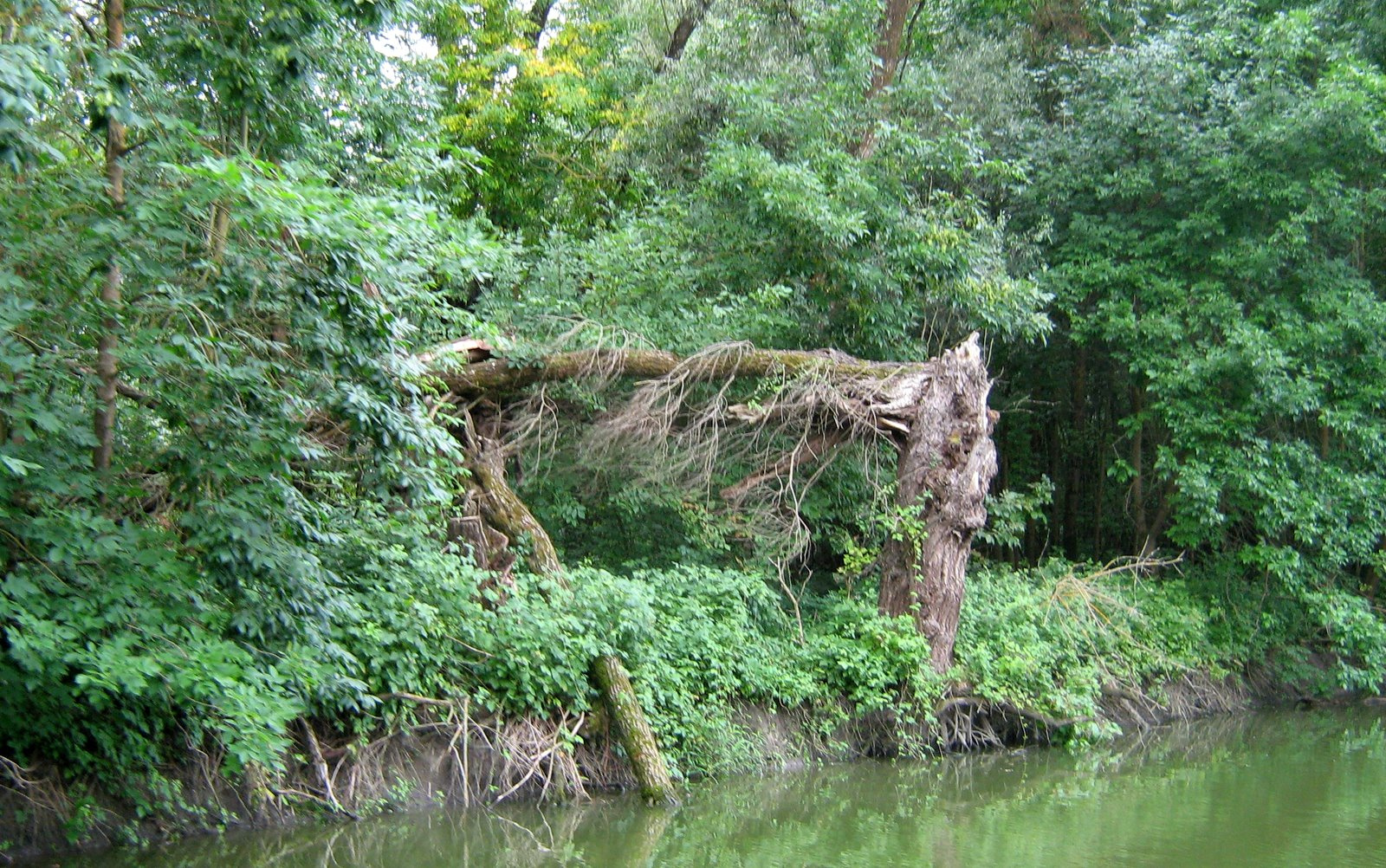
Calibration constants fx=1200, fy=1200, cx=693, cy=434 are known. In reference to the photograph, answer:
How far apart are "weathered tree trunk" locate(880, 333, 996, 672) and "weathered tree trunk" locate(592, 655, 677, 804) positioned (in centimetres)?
302

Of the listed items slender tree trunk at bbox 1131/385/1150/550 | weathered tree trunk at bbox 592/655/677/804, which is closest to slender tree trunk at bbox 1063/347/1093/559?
slender tree trunk at bbox 1131/385/1150/550

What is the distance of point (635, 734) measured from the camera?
26.7 feet

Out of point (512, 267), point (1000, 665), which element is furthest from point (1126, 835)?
point (512, 267)

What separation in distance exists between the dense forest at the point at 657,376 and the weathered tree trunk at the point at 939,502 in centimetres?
3

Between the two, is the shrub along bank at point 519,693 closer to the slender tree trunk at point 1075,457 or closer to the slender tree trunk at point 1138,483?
the slender tree trunk at point 1138,483

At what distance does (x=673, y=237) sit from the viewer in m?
12.5

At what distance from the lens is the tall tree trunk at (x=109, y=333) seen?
6.27 meters

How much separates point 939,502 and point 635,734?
3684mm

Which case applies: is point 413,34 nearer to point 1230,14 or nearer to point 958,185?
point 958,185

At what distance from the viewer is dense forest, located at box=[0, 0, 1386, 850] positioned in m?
6.21

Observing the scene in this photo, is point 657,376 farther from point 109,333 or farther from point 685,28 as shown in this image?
point 685,28

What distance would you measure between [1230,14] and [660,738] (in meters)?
11.7

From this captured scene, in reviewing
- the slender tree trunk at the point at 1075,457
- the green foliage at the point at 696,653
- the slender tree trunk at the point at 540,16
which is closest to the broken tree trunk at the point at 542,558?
the green foliage at the point at 696,653

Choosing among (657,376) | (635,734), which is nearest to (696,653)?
(635,734)
